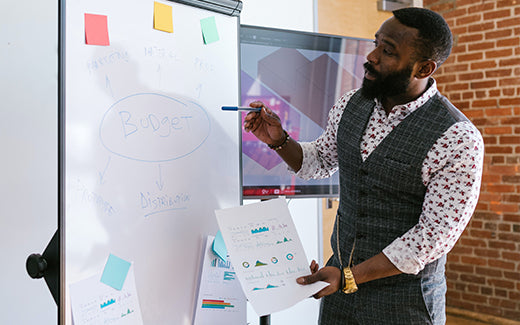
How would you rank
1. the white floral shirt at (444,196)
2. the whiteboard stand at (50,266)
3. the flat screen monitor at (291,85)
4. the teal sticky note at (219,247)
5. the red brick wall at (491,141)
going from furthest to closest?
the red brick wall at (491,141) < the flat screen monitor at (291,85) < the teal sticky note at (219,247) < the white floral shirt at (444,196) < the whiteboard stand at (50,266)

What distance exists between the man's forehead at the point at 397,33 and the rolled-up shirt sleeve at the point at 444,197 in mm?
270

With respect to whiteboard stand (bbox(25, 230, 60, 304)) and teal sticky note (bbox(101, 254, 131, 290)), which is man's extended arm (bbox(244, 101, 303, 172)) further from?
whiteboard stand (bbox(25, 230, 60, 304))

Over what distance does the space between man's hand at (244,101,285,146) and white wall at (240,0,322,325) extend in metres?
1.03

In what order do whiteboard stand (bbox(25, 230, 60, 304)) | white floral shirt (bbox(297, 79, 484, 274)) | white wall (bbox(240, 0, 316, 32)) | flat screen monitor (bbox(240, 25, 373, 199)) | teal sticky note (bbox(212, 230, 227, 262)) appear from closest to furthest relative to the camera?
whiteboard stand (bbox(25, 230, 60, 304)), white floral shirt (bbox(297, 79, 484, 274)), teal sticky note (bbox(212, 230, 227, 262)), flat screen monitor (bbox(240, 25, 373, 199)), white wall (bbox(240, 0, 316, 32))

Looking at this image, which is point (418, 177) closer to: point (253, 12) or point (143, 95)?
point (143, 95)

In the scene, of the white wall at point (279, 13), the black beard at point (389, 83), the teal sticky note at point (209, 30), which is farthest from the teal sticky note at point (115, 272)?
the white wall at point (279, 13)

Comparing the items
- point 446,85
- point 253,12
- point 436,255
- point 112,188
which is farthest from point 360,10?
point 112,188

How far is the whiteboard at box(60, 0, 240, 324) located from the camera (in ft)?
3.86

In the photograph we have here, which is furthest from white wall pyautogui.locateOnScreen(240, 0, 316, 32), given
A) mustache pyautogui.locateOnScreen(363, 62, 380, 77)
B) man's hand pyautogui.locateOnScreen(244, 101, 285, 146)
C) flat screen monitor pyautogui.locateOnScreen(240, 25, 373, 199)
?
mustache pyautogui.locateOnScreen(363, 62, 380, 77)

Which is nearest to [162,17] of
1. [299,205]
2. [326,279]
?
[326,279]

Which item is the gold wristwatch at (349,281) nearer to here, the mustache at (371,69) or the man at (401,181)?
the man at (401,181)

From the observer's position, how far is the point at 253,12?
7.97ft

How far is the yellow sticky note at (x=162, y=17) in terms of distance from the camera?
1.35m

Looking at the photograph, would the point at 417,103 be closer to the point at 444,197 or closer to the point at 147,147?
the point at 444,197
